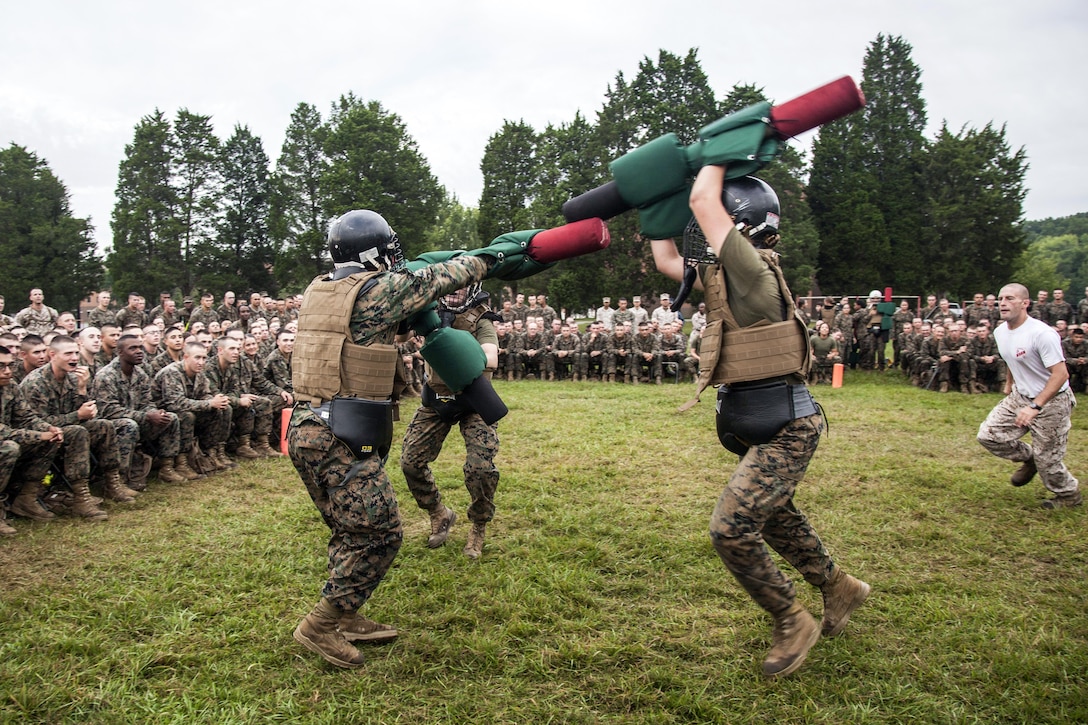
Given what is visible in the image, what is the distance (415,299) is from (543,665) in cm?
192

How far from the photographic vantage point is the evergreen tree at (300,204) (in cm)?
Answer: 3444

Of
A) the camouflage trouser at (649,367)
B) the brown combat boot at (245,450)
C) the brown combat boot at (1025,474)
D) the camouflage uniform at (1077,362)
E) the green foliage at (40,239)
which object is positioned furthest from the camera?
the green foliage at (40,239)

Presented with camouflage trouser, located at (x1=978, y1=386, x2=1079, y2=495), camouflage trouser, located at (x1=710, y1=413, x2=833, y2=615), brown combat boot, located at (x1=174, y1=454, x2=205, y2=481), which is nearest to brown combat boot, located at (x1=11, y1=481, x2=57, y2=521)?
brown combat boot, located at (x1=174, y1=454, x2=205, y2=481)

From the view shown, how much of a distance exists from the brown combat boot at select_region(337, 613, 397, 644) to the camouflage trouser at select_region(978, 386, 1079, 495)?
17.4 ft

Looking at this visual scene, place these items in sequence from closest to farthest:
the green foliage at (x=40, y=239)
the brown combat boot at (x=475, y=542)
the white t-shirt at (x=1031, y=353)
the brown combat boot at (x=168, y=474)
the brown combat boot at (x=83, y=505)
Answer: the brown combat boot at (x=475, y=542) < the white t-shirt at (x=1031, y=353) < the brown combat boot at (x=83, y=505) < the brown combat boot at (x=168, y=474) < the green foliage at (x=40, y=239)

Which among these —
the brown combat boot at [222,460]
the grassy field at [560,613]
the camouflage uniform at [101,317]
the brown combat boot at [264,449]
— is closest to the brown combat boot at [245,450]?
the brown combat boot at [264,449]

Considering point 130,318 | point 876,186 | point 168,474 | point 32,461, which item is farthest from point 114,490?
point 876,186

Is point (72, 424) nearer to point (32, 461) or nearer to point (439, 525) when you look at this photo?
point (32, 461)

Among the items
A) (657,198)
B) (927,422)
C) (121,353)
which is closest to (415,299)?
(657,198)

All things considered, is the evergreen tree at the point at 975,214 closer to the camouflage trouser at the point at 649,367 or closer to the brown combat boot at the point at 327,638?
the camouflage trouser at the point at 649,367

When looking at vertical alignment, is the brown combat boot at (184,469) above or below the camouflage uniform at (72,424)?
below

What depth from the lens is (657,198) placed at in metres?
3.50

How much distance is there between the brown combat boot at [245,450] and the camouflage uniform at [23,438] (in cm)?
229

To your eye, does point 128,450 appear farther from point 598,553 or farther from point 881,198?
point 881,198
